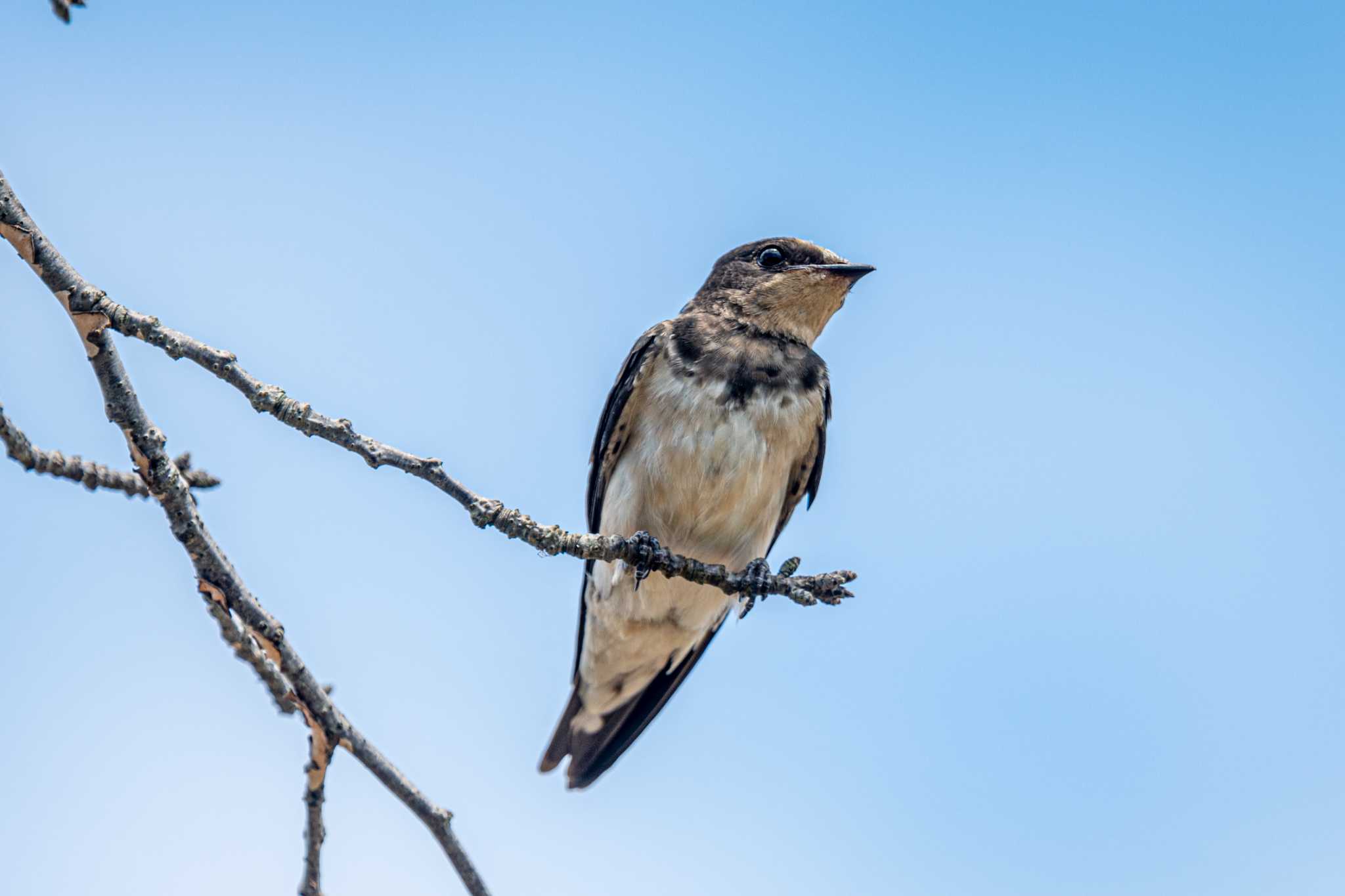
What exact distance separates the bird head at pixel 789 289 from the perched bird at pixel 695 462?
0.01 metres

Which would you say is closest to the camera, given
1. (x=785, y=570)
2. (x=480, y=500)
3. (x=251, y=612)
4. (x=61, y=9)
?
(x=61, y=9)

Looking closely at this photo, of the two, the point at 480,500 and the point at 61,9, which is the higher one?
the point at 480,500

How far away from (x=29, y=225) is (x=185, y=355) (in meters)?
0.66

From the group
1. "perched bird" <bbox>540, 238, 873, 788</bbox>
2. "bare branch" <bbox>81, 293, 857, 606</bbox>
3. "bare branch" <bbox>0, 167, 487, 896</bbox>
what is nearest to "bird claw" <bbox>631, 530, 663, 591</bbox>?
"bare branch" <bbox>81, 293, 857, 606</bbox>

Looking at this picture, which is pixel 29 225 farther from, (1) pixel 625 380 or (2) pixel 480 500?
(1) pixel 625 380

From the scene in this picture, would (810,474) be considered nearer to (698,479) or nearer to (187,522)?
(698,479)

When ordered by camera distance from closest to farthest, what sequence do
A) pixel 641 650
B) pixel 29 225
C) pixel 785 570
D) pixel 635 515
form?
pixel 29 225 → pixel 785 570 → pixel 635 515 → pixel 641 650

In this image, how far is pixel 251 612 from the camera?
14.8ft

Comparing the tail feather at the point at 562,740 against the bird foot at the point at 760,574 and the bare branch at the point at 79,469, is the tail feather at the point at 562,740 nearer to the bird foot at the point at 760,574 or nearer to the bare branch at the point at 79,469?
the bird foot at the point at 760,574

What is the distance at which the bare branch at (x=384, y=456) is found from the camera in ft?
14.6

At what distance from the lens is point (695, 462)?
7.86m

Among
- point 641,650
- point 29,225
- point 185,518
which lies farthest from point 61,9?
point 641,650

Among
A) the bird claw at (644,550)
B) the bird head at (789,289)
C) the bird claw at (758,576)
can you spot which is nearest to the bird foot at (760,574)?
the bird claw at (758,576)

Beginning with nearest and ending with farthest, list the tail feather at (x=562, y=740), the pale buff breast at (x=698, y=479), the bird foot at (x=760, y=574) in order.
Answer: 1. the bird foot at (x=760, y=574)
2. the pale buff breast at (x=698, y=479)
3. the tail feather at (x=562, y=740)
